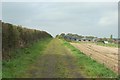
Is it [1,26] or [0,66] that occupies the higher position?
[1,26]

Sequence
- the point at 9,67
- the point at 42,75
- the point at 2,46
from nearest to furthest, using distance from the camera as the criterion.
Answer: the point at 42,75
the point at 9,67
the point at 2,46

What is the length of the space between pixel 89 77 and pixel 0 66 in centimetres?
536

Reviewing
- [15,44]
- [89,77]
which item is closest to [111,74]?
[89,77]

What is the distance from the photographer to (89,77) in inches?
647

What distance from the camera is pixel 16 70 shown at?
59.2 ft

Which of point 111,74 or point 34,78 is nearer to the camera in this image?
point 34,78

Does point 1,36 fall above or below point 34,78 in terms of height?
above

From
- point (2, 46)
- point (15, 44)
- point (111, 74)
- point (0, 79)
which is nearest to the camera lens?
point (0, 79)

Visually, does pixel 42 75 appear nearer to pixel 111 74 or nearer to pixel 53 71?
pixel 53 71

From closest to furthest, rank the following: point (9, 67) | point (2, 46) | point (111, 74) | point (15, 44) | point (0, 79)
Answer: point (0, 79), point (111, 74), point (9, 67), point (2, 46), point (15, 44)

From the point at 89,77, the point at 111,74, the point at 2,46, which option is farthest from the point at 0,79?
the point at 2,46

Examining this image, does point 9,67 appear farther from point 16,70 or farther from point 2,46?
point 2,46

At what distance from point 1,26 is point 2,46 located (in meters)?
1.49

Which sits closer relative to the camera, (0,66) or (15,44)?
(0,66)
